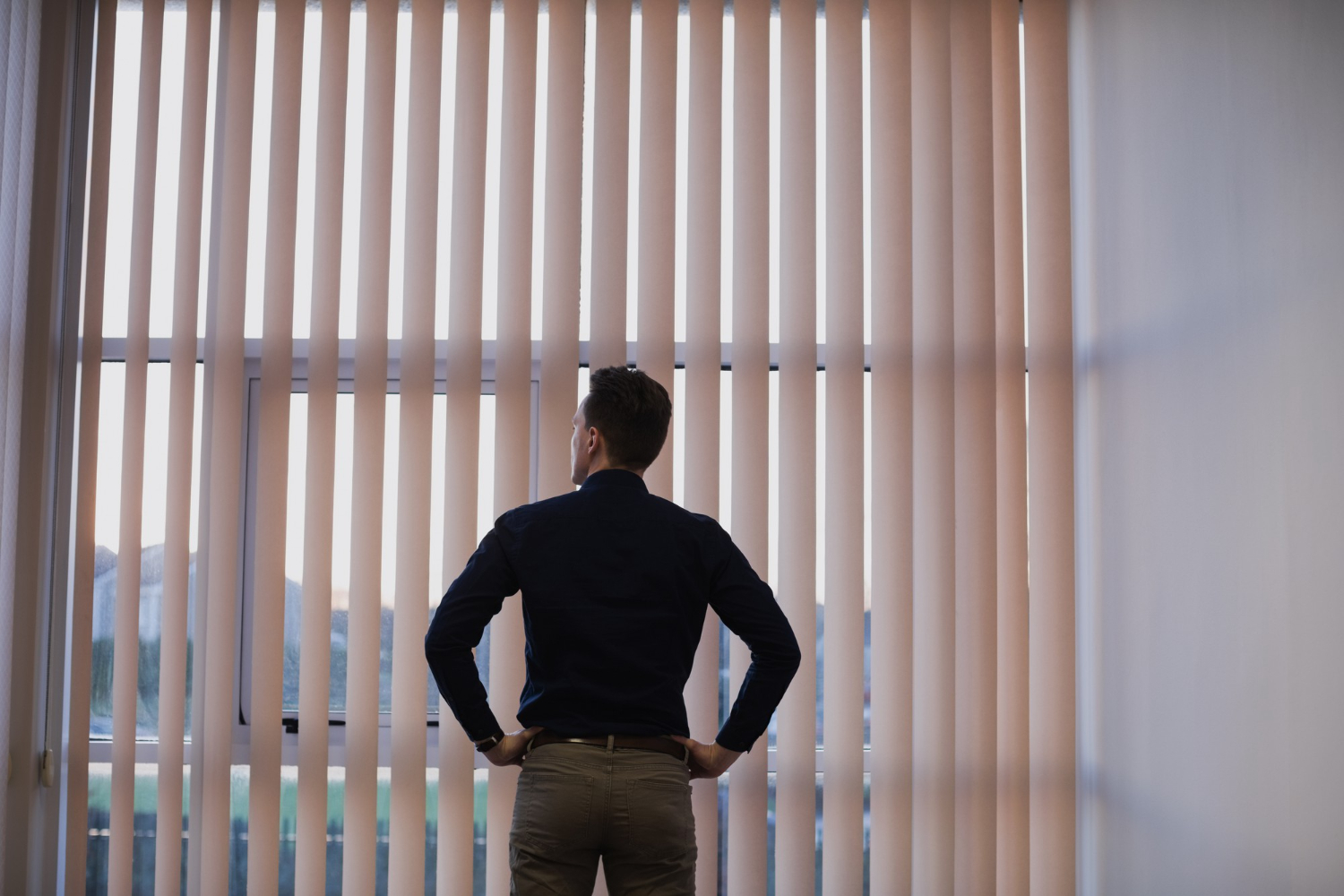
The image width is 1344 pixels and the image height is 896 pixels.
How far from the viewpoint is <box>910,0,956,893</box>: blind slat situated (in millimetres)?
2615

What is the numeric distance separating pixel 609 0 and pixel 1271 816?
2.36 m

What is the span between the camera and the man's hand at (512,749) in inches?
74.4

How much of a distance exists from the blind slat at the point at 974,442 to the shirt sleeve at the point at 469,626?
4.23 ft

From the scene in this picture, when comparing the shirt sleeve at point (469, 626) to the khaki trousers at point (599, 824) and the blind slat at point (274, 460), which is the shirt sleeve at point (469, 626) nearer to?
the khaki trousers at point (599, 824)

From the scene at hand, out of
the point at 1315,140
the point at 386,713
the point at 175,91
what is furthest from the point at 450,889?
the point at 1315,140

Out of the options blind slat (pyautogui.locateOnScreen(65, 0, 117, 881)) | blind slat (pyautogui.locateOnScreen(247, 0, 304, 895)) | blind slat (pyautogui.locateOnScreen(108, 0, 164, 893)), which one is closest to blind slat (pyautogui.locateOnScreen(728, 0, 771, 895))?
blind slat (pyautogui.locateOnScreen(247, 0, 304, 895))

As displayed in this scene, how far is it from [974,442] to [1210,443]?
611 millimetres

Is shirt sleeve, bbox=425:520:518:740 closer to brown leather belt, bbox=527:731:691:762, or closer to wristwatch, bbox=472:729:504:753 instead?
wristwatch, bbox=472:729:504:753

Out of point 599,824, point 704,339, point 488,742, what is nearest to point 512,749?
point 488,742

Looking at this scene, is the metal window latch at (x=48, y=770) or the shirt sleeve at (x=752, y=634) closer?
the shirt sleeve at (x=752, y=634)

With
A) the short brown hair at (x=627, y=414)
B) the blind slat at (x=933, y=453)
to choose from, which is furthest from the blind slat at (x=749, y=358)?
the short brown hair at (x=627, y=414)

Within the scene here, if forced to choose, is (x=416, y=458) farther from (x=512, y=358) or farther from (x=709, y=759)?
(x=709, y=759)

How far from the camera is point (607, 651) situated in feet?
5.94

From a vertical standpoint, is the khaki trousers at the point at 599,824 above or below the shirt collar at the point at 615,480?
below
